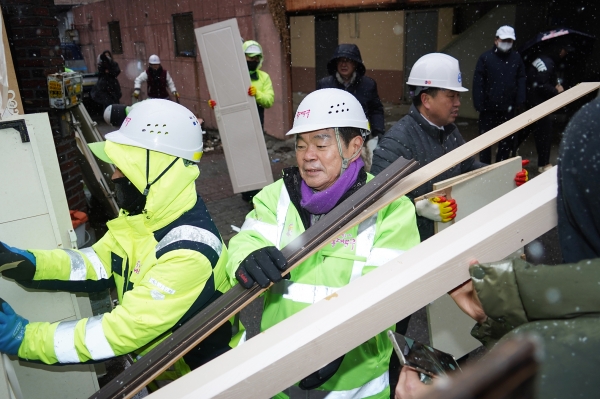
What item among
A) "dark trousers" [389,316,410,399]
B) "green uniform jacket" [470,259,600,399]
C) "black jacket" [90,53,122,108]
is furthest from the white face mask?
"black jacket" [90,53,122,108]

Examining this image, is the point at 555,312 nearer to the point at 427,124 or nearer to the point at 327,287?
the point at 327,287

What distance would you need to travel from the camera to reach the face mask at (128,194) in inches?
77.9

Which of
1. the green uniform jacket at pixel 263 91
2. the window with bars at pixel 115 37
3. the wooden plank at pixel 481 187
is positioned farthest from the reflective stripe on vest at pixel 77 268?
the window with bars at pixel 115 37

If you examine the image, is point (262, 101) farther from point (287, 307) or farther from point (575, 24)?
point (575, 24)

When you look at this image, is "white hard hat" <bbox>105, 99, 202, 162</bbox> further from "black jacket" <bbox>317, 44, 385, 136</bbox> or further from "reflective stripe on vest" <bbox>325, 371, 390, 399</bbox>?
"black jacket" <bbox>317, 44, 385, 136</bbox>

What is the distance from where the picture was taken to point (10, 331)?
172cm

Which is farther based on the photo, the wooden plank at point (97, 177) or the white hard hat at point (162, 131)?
the wooden plank at point (97, 177)

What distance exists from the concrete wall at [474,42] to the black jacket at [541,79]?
15.3ft

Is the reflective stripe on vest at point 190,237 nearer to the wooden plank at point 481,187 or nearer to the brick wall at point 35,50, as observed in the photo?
the wooden plank at point 481,187

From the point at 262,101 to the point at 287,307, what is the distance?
216 inches

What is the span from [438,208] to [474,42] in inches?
440

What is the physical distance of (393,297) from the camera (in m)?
1.09

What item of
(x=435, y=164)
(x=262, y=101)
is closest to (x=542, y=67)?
(x=262, y=101)

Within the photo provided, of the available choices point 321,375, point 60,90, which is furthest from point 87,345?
point 60,90
